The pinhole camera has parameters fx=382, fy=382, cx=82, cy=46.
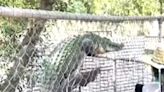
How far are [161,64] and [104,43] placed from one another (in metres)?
0.41

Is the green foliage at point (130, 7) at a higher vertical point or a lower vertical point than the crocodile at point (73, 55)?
higher

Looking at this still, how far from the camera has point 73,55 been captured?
1813mm

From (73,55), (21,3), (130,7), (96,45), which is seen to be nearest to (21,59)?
(73,55)

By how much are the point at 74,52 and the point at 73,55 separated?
0.05ft

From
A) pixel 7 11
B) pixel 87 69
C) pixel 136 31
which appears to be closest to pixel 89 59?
pixel 87 69

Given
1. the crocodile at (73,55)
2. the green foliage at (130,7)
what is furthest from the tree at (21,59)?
the green foliage at (130,7)

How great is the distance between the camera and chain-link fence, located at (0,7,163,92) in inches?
59.3

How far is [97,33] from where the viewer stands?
1907 millimetres

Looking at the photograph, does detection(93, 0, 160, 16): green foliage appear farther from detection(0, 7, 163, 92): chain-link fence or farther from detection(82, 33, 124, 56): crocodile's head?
detection(82, 33, 124, 56): crocodile's head

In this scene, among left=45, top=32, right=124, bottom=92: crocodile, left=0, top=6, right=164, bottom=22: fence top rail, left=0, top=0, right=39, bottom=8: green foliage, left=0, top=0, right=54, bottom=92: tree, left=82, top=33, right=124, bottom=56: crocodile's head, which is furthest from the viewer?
left=0, top=0, right=39, bottom=8: green foliage

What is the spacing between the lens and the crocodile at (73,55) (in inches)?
65.7

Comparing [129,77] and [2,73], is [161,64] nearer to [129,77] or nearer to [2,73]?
[129,77]

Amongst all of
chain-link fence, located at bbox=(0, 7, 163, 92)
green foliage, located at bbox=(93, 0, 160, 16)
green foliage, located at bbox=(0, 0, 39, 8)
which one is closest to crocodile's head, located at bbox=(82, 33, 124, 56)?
chain-link fence, located at bbox=(0, 7, 163, 92)

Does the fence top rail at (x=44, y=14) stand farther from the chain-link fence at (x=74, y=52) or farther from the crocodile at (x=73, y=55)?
the crocodile at (x=73, y=55)
